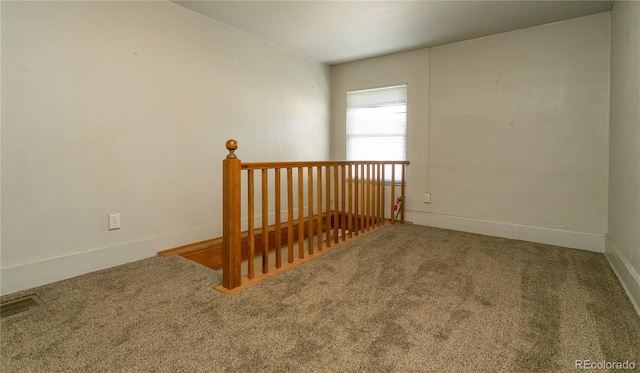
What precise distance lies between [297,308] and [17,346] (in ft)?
4.02

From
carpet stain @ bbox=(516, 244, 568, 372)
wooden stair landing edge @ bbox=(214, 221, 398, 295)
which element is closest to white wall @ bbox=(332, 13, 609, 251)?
carpet stain @ bbox=(516, 244, 568, 372)

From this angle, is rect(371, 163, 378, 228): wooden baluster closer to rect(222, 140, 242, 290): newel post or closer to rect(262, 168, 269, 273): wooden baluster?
rect(262, 168, 269, 273): wooden baluster

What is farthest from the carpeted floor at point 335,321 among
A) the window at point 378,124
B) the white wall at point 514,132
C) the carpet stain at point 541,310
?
the window at point 378,124

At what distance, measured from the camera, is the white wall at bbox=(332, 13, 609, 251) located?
8.82 ft

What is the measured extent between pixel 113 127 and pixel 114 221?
0.70 metres

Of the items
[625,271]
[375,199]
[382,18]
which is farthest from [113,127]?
[625,271]

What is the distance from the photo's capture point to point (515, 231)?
10.1 feet

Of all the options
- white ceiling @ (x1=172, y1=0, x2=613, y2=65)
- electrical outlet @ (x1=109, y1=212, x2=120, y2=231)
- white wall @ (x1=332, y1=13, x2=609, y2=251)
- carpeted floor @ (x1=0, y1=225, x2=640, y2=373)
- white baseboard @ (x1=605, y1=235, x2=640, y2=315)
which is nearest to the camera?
carpeted floor @ (x1=0, y1=225, x2=640, y2=373)

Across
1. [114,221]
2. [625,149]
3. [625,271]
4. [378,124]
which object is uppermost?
[378,124]

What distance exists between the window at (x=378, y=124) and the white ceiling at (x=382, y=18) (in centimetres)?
66

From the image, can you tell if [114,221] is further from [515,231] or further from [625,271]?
[515,231]

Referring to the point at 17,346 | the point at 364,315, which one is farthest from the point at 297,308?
the point at 17,346

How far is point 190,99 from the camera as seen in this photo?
8.74 ft

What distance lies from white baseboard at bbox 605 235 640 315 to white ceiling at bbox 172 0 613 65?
6.59 ft
